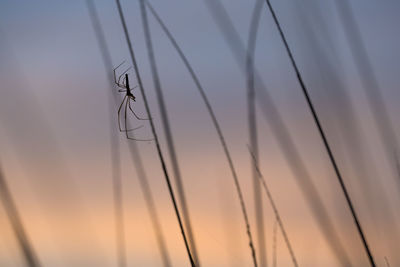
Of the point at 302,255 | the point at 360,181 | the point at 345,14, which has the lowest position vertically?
the point at 302,255

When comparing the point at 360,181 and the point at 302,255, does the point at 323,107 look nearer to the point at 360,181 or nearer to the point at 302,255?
the point at 360,181

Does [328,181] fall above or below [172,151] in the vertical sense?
below

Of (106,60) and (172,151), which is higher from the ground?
(106,60)

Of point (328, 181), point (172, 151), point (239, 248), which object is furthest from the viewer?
point (328, 181)

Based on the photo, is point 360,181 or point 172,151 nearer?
point 172,151

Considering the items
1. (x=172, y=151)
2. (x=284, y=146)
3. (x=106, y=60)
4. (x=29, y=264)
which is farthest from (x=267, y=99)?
(x=29, y=264)

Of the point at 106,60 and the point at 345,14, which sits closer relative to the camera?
the point at 106,60

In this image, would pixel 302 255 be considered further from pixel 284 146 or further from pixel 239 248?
pixel 284 146

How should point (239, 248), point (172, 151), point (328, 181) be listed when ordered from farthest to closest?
point (328, 181) < point (239, 248) < point (172, 151)

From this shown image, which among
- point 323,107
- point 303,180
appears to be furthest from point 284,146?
point 323,107
